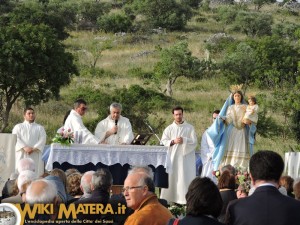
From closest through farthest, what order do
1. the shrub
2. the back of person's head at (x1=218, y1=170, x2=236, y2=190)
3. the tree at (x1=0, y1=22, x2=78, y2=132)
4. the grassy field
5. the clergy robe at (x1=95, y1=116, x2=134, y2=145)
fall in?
the back of person's head at (x1=218, y1=170, x2=236, y2=190) < the clergy robe at (x1=95, y1=116, x2=134, y2=145) < the tree at (x1=0, y1=22, x2=78, y2=132) < the grassy field < the shrub

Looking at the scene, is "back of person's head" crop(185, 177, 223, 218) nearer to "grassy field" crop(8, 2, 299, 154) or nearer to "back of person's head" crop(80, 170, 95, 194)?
"back of person's head" crop(80, 170, 95, 194)

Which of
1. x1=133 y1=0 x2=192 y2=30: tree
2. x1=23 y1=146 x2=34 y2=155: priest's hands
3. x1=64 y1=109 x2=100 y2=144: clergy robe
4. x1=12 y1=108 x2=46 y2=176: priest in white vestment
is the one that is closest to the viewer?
x1=64 y1=109 x2=100 y2=144: clergy robe

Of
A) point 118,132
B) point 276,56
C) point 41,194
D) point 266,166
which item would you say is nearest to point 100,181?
point 41,194

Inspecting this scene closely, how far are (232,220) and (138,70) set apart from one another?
4587 cm

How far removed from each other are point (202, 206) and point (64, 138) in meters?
8.85

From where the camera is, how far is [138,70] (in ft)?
170

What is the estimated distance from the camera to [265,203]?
609 cm

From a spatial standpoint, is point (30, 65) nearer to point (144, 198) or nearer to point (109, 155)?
point (109, 155)

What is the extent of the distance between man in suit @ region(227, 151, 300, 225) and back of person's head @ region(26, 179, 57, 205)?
5.32ft

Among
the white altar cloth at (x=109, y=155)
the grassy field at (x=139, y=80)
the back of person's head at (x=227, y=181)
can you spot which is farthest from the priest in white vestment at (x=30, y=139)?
the grassy field at (x=139, y=80)

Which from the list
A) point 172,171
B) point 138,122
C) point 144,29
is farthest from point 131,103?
point 144,29

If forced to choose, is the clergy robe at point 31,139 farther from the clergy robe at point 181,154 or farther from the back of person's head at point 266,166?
the back of person's head at point 266,166

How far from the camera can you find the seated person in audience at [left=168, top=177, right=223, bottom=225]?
232 inches

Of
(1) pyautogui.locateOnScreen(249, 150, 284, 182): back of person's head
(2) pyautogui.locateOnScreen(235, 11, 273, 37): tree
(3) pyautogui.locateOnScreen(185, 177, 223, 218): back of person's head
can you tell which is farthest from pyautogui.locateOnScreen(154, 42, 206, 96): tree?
(3) pyautogui.locateOnScreen(185, 177, 223, 218): back of person's head
